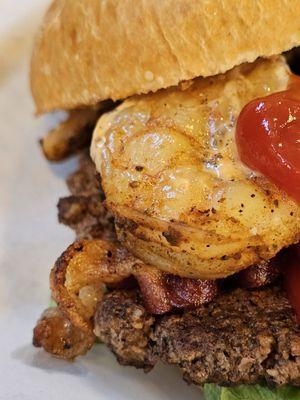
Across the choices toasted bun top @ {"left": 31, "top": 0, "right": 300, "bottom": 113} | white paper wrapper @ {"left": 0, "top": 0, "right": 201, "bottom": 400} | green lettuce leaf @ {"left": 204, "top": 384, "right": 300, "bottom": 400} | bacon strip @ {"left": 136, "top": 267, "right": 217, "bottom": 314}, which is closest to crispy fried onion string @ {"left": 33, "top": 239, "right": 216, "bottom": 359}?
bacon strip @ {"left": 136, "top": 267, "right": 217, "bottom": 314}

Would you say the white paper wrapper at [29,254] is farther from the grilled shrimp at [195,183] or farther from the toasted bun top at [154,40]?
the toasted bun top at [154,40]

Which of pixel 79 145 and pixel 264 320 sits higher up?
pixel 79 145

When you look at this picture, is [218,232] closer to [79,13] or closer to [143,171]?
[143,171]

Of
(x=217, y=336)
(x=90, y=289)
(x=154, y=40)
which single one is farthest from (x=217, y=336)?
(x=154, y=40)

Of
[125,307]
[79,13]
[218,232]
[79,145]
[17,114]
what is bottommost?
[125,307]

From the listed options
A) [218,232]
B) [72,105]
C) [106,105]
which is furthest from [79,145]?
[218,232]

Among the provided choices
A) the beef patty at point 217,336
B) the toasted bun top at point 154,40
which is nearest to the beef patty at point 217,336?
the beef patty at point 217,336

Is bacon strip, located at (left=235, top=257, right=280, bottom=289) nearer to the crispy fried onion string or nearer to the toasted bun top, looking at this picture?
the crispy fried onion string
